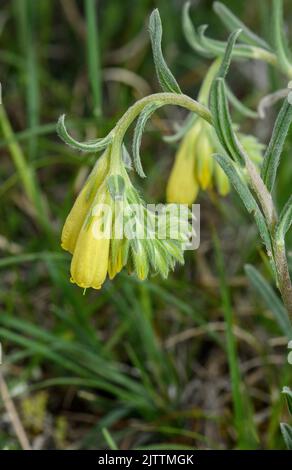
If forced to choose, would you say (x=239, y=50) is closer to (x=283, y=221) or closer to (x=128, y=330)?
(x=283, y=221)

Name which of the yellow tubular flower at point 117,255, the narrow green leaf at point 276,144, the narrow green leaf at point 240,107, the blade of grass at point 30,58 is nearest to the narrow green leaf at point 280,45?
the narrow green leaf at point 240,107

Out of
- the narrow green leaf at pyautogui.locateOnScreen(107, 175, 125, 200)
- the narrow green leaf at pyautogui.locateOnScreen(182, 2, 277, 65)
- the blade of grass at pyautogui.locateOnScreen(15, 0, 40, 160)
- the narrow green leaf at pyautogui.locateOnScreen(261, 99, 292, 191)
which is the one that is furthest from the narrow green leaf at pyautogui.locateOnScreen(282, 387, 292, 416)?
the blade of grass at pyautogui.locateOnScreen(15, 0, 40, 160)

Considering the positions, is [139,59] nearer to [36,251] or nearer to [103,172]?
[36,251]

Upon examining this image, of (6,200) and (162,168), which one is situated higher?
(162,168)

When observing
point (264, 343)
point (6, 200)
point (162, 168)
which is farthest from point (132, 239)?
point (162, 168)

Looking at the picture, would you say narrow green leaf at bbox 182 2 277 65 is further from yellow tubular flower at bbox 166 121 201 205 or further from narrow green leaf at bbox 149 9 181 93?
narrow green leaf at bbox 149 9 181 93

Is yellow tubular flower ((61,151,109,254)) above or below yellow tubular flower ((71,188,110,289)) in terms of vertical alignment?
above
